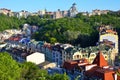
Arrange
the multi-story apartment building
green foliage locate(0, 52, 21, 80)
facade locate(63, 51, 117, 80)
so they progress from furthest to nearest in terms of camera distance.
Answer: the multi-story apartment building → facade locate(63, 51, 117, 80) → green foliage locate(0, 52, 21, 80)

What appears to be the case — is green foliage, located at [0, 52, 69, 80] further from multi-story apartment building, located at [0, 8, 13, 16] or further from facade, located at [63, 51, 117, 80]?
multi-story apartment building, located at [0, 8, 13, 16]

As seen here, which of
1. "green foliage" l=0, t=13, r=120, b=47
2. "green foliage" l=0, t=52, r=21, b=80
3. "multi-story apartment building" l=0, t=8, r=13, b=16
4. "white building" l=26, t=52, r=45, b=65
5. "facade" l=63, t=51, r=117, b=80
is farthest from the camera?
"multi-story apartment building" l=0, t=8, r=13, b=16

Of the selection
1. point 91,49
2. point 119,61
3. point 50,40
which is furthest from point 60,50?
point 50,40

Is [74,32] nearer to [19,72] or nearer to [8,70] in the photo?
[19,72]

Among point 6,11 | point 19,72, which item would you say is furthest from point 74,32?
point 6,11

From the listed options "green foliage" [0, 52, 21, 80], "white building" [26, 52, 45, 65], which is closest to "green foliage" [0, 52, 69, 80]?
"green foliage" [0, 52, 21, 80]

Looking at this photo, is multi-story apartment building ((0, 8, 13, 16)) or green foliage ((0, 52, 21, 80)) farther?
multi-story apartment building ((0, 8, 13, 16))

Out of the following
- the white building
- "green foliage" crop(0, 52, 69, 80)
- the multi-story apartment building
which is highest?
the multi-story apartment building

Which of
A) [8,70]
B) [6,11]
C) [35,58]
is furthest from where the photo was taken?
[6,11]

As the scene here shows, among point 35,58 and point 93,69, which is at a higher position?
point 93,69

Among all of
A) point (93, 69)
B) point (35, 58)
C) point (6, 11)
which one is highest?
point (6, 11)

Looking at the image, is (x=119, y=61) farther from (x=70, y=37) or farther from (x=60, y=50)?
(x=70, y=37)
